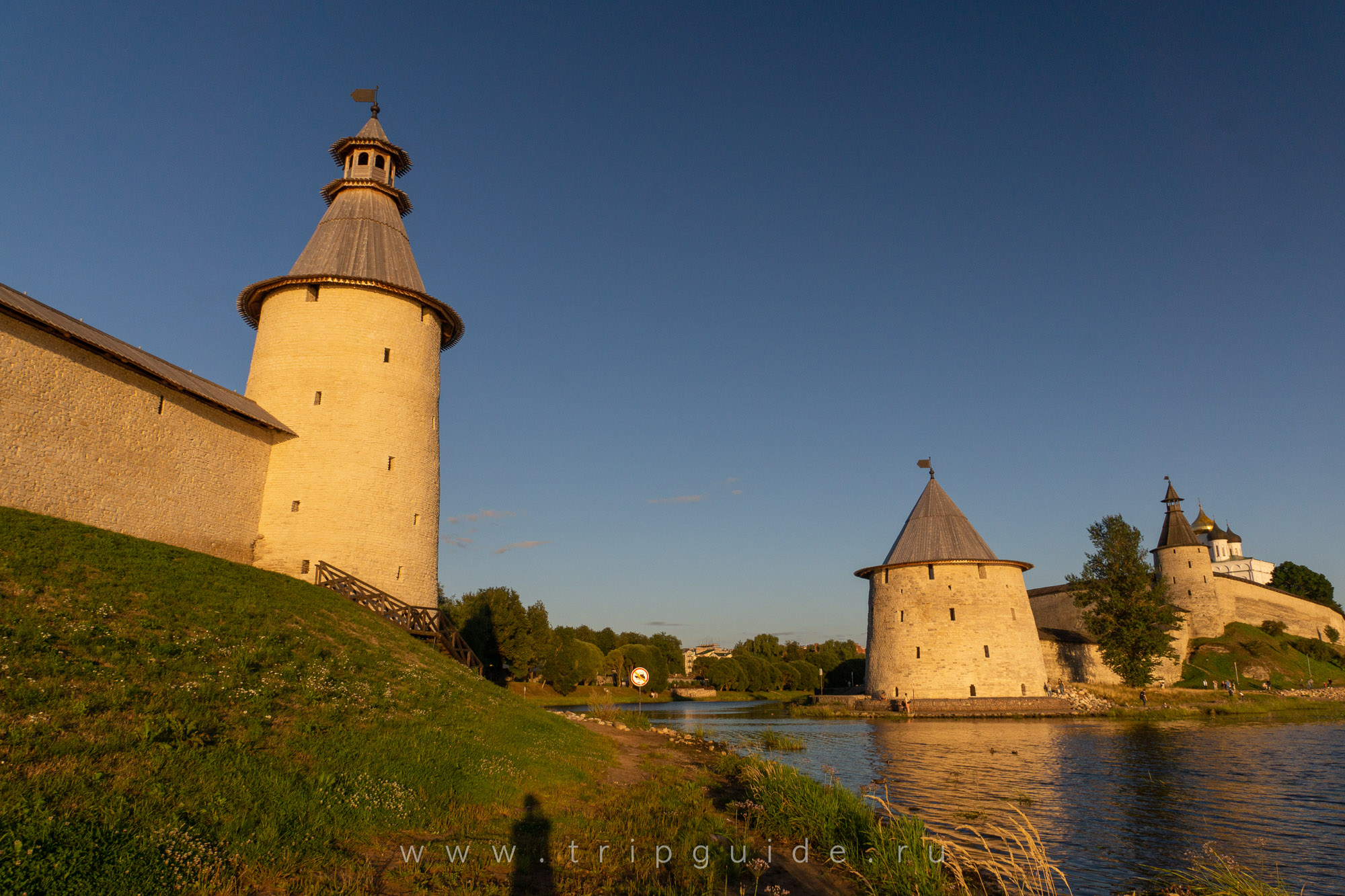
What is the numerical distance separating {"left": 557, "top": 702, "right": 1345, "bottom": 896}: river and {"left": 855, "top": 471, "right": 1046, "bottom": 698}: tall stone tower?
7195mm

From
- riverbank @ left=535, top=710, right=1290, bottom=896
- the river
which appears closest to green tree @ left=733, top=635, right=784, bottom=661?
the river

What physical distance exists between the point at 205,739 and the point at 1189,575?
77.7 meters

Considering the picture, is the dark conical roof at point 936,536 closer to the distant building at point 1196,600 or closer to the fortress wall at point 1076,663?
the fortress wall at point 1076,663

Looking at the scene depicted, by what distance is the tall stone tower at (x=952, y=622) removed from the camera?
37000 millimetres

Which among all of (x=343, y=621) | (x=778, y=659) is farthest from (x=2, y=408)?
(x=778, y=659)

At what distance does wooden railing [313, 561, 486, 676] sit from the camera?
2152 centimetres

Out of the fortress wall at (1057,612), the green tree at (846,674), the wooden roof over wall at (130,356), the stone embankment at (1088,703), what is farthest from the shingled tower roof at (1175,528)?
the wooden roof over wall at (130,356)

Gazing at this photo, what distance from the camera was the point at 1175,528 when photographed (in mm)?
67438

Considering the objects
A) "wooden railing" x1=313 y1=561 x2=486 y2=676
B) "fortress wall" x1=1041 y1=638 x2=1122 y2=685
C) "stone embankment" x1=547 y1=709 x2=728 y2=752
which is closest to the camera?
"stone embankment" x1=547 y1=709 x2=728 y2=752

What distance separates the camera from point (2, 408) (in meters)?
14.6

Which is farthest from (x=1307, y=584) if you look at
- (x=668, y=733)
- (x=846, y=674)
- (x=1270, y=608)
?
(x=668, y=733)

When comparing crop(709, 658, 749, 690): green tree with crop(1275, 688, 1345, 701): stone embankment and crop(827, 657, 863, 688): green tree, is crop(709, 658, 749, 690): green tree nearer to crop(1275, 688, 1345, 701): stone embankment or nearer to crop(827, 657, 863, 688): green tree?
crop(827, 657, 863, 688): green tree

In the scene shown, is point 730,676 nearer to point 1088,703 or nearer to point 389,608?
point 1088,703

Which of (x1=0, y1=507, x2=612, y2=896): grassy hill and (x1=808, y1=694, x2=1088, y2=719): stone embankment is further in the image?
(x1=808, y1=694, x2=1088, y2=719): stone embankment
